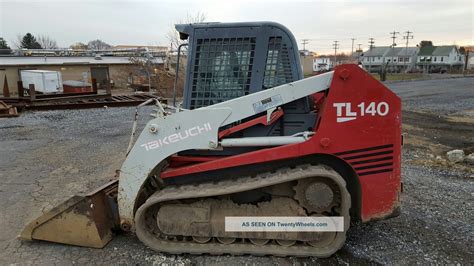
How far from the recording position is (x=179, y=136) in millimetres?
3387

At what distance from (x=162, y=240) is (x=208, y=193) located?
750 millimetres

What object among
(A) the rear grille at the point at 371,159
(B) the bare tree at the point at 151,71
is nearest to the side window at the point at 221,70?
(A) the rear grille at the point at 371,159

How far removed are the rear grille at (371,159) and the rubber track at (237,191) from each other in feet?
0.77

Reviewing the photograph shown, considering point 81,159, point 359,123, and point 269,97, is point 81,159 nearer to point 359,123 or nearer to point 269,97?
point 269,97

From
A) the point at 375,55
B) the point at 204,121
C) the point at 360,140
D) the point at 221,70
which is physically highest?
the point at 375,55

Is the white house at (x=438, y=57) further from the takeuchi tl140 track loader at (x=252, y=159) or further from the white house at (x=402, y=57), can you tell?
the takeuchi tl140 track loader at (x=252, y=159)

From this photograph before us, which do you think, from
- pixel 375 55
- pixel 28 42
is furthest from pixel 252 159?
pixel 375 55

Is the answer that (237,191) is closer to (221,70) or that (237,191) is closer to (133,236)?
(221,70)

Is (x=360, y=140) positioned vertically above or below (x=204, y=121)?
below

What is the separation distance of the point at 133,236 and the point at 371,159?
2675mm

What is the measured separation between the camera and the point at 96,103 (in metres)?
15.3

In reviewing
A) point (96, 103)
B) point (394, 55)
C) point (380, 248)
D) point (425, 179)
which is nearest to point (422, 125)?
point (425, 179)

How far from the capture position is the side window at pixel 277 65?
11.7 ft

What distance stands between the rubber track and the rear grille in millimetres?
234
